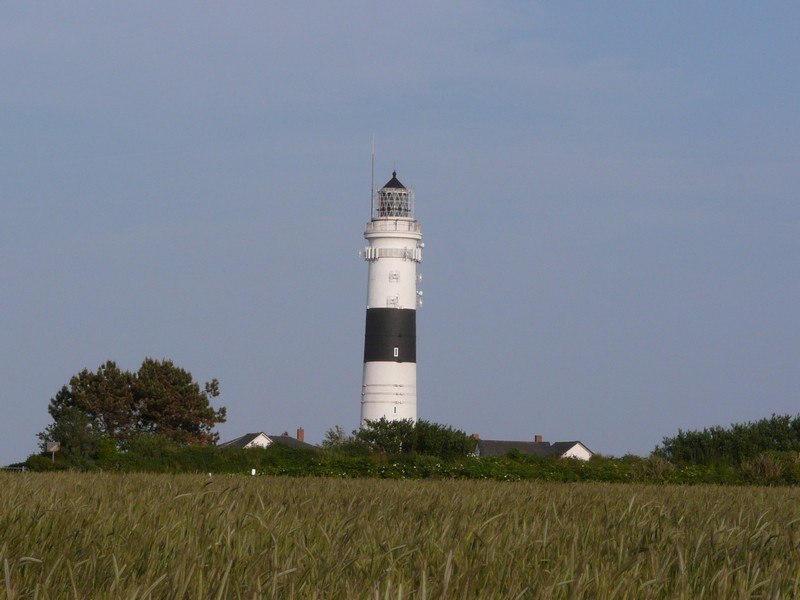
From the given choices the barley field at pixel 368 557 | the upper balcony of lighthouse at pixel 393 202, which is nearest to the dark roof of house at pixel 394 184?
the upper balcony of lighthouse at pixel 393 202

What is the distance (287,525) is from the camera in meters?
6.65

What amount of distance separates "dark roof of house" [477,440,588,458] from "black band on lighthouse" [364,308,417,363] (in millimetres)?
30914

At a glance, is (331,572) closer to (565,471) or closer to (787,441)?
(565,471)

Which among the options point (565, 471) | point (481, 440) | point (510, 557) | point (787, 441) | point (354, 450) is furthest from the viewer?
point (481, 440)

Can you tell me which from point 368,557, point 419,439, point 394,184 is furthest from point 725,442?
point 368,557

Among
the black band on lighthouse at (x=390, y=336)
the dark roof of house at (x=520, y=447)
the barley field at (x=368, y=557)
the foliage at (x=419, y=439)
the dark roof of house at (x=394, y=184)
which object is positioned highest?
the dark roof of house at (x=394, y=184)

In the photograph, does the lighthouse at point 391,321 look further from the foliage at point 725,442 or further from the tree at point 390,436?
the foliage at point 725,442

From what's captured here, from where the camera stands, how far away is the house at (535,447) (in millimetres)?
97375

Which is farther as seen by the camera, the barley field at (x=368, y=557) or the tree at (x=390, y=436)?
the tree at (x=390, y=436)

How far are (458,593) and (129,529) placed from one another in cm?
264

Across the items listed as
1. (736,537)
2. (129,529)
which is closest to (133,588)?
(129,529)

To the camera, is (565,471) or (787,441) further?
(787,441)

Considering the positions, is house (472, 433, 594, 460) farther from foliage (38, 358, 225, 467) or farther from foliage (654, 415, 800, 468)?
foliage (654, 415, 800, 468)

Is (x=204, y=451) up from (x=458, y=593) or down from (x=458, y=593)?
up
